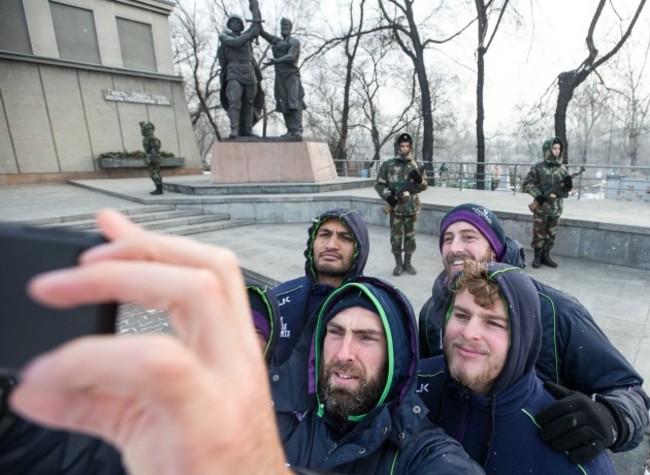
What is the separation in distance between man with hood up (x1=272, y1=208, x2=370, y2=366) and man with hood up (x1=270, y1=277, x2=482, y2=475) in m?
0.73

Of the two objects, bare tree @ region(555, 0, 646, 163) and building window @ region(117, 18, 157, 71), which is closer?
bare tree @ region(555, 0, 646, 163)

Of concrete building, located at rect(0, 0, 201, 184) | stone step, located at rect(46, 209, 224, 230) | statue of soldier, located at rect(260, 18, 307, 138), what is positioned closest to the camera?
stone step, located at rect(46, 209, 224, 230)

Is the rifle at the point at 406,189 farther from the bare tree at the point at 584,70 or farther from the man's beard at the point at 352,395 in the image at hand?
the bare tree at the point at 584,70

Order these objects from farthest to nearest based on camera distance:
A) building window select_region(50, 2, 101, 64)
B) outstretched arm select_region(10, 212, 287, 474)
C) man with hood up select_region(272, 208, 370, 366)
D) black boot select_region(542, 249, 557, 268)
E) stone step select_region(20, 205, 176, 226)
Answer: building window select_region(50, 2, 101, 64)
stone step select_region(20, 205, 176, 226)
black boot select_region(542, 249, 557, 268)
man with hood up select_region(272, 208, 370, 366)
outstretched arm select_region(10, 212, 287, 474)

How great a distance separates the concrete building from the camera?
504 inches

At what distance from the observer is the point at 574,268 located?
5148 mm

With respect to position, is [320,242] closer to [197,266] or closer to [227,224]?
[197,266]

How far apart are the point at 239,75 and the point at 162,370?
10.3 m

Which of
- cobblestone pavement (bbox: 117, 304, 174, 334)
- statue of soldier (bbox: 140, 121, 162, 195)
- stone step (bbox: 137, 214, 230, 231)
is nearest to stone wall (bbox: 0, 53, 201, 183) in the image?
statue of soldier (bbox: 140, 121, 162, 195)

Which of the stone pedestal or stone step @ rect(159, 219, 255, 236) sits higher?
the stone pedestal

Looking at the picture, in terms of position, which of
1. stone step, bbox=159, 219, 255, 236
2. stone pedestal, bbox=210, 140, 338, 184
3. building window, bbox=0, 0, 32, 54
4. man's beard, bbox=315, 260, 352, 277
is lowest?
stone step, bbox=159, 219, 255, 236

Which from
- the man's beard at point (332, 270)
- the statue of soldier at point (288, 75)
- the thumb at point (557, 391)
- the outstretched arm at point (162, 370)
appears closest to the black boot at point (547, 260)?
the man's beard at point (332, 270)

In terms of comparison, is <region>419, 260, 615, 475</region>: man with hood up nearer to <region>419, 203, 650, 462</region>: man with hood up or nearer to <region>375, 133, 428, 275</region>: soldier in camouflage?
<region>419, 203, 650, 462</region>: man with hood up

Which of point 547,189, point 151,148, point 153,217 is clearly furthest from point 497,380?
point 151,148
